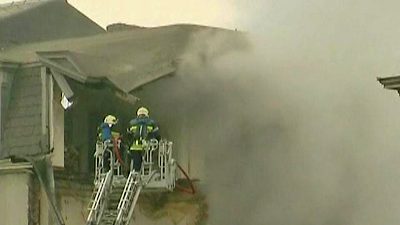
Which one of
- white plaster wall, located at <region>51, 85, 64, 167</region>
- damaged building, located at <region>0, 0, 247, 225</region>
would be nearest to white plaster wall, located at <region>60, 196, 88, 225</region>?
damaged building, located at <region>0, 0, 247, 225</region>

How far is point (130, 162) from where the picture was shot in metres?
19.5

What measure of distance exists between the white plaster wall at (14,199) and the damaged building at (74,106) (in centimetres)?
2


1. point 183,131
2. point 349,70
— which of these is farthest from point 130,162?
point 349,70

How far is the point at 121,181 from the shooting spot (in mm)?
19156

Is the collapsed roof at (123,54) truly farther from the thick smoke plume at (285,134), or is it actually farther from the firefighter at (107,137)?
the firefighter at (107,137)

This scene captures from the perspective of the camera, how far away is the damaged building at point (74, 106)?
19422 mm

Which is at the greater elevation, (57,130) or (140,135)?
(57,130)

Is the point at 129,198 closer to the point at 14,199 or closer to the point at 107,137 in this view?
the point at 107,137

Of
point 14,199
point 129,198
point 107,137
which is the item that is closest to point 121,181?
point 129,198

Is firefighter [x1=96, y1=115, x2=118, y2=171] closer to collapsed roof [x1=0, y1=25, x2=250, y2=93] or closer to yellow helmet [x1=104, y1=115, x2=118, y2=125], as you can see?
yellow helmet [x1=104, y1=115, x2=118, y2=125]

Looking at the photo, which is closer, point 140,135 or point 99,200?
point 99,200

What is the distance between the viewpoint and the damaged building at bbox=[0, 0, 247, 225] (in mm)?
19422

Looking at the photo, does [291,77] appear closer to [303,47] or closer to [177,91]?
[303,47]

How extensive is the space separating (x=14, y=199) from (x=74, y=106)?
2274 mm
